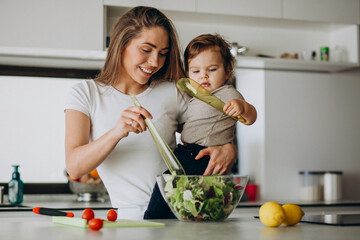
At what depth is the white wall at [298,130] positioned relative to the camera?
339 cm

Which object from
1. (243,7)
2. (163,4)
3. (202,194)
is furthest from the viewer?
(243,7)

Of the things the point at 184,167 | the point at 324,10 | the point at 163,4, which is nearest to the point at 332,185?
the point at 324,10

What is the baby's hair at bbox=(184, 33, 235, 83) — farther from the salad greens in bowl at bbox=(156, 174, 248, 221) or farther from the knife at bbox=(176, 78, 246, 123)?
the salad greens in bowl at bbox=(156, 174, 248, 221)

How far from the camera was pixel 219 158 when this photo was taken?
1420 mm

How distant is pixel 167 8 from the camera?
3.04 m

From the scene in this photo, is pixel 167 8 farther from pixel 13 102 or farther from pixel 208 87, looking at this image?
pixel 208 87

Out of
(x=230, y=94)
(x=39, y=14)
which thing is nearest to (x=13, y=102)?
(x=39, y=14)

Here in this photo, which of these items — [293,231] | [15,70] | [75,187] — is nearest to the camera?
[293,231]

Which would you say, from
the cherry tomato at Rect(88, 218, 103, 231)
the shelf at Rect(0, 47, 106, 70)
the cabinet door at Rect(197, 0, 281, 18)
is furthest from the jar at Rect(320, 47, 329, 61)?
the cherry tomato at Rect(88, 218, 103, 231)

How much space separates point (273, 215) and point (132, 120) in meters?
0.41

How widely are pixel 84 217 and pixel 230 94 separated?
65 cm

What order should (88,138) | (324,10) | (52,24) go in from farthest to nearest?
(324,10) < (52,24) < (88,138)

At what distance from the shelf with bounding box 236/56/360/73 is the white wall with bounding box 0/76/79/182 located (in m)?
1.13

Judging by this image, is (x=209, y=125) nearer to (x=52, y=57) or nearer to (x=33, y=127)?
(x=52, y=57)
